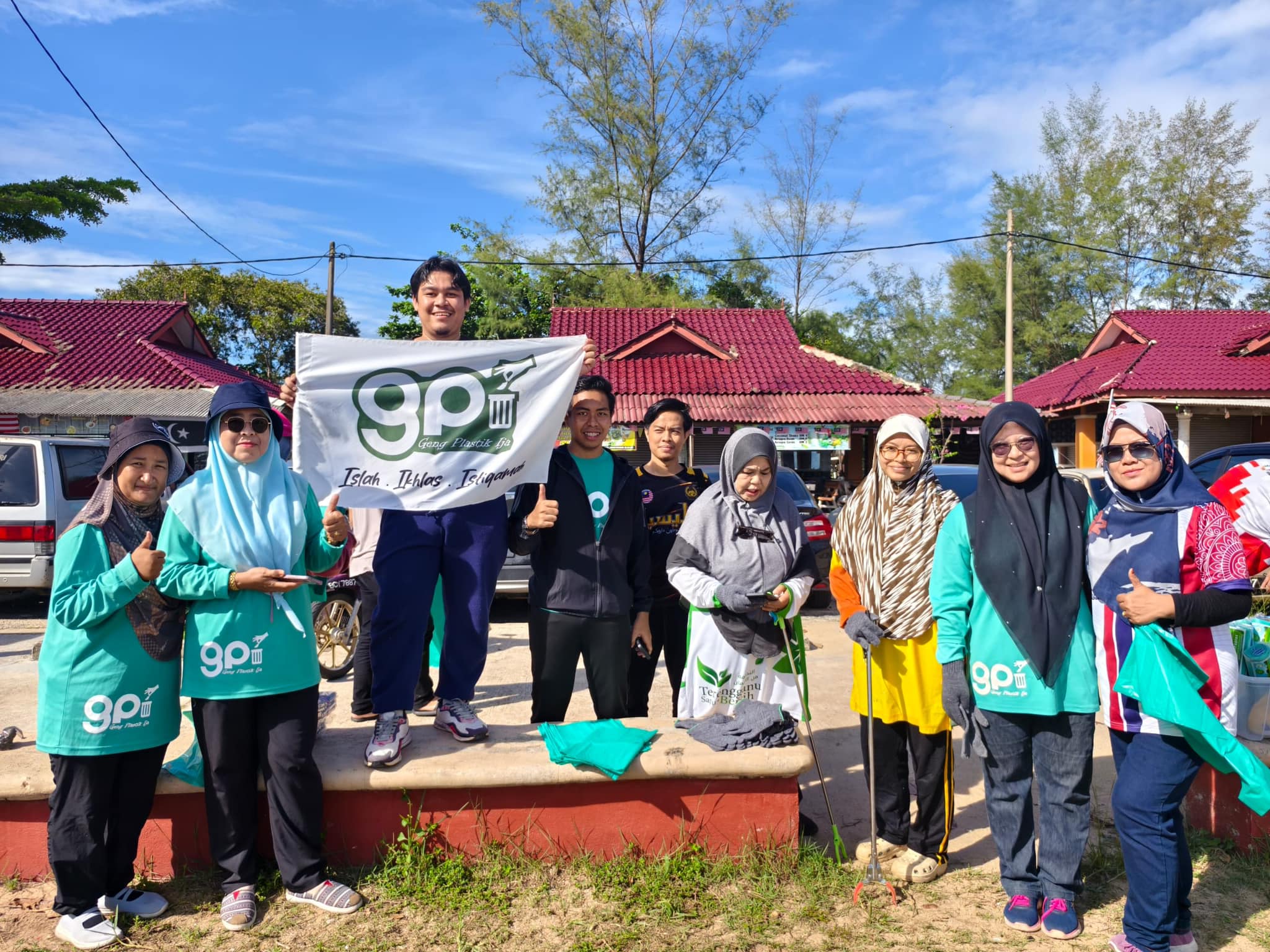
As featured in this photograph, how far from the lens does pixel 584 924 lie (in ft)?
9.32

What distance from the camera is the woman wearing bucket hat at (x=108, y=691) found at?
2666 mm

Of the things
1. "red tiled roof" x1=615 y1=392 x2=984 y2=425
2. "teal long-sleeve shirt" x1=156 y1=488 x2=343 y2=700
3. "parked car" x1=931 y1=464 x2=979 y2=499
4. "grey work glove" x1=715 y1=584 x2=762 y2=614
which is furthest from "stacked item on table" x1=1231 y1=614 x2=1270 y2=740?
"red tiled roof" x1=615 y1=392 x2=984 y2=425

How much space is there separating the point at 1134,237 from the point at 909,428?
35182 mm

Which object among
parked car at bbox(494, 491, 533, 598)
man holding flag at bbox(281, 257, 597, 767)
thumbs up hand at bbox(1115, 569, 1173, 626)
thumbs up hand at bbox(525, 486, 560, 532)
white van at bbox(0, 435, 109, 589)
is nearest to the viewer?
thumbs up hand at bbox(1115, 569, 1173, 626)

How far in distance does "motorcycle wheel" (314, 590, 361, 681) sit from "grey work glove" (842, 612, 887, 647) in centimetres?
407

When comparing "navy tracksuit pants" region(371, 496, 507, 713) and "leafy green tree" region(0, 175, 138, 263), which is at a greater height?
"leafy green tree" region(0, 175, 138, 263)

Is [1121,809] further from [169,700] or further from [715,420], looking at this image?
[715,420]

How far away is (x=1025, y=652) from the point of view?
272 centimetres

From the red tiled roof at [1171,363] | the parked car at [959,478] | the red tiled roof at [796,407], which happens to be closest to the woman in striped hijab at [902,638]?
the parked car at [959,478]

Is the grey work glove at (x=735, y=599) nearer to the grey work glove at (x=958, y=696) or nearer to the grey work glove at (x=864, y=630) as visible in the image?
the grey work glove at (x=864, y=630)

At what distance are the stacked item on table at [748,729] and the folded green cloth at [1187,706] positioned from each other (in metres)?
1.22

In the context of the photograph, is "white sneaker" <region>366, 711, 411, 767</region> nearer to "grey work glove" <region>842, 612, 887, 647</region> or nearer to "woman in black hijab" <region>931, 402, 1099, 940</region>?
"grey work glove" <region>842, 612, 887, 647</region>

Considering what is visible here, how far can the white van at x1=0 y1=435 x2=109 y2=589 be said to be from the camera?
7762 millimetres

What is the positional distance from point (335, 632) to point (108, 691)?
11.4ft
